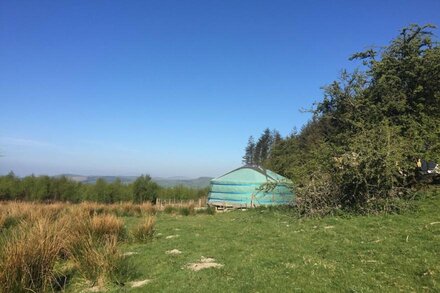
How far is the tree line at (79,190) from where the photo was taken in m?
42.0

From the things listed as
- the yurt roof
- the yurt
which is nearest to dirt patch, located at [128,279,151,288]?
the yurt

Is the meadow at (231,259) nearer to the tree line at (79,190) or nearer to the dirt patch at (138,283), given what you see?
the dirt patch at (138,283)

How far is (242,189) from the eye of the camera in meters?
36.9

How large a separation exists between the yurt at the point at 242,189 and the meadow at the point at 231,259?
2220 centimetres

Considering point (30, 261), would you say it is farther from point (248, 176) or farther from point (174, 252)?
point (248, 176)

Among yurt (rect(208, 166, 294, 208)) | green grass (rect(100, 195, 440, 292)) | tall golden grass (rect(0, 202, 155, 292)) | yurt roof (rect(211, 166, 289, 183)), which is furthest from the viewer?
yurt roof (rect(211, 166, 289, 183))

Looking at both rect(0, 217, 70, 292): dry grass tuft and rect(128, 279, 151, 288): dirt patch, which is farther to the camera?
rect(128, 279, 151, 288): dirt patch

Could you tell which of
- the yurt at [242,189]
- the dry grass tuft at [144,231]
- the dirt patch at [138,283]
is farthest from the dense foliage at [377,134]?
the yurt at [242,189]

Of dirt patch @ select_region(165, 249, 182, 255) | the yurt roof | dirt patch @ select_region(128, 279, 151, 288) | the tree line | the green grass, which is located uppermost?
the yurt roof

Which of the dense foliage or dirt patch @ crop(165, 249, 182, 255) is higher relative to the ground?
the dense foliage

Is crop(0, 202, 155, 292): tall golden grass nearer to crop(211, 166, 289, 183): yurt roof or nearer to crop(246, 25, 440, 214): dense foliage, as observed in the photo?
crop(246, 25, 440, 214): dense foliage

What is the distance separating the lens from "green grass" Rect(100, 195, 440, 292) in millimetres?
6888

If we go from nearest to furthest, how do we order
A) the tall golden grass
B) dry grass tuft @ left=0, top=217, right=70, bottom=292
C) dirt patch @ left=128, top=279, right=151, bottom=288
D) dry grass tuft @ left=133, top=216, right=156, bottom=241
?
dry grass tuft @ left=0, top=217, right=70, bottom=292
the tall golden grass
dirt patch @ left=128, top=279, right=151, bottom=288
dry grass tuft @ left=133, top=216, right=156, bottom=241

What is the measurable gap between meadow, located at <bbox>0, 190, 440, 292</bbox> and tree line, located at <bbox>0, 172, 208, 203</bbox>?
1289 inches
